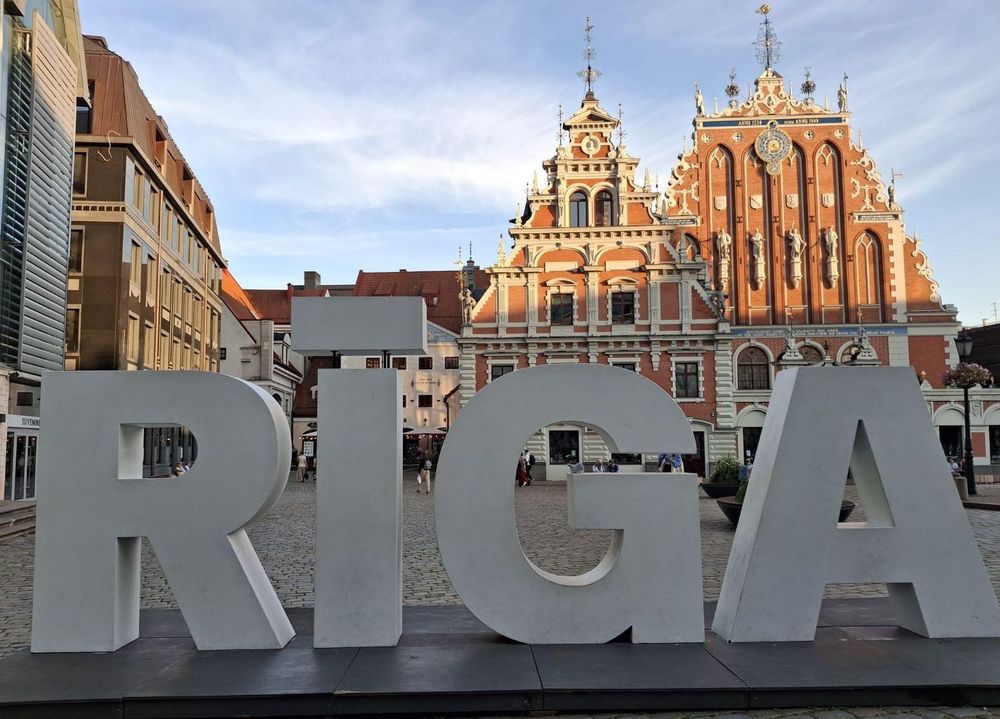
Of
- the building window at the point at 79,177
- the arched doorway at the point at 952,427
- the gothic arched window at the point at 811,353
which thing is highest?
the building window at the point at 79,177

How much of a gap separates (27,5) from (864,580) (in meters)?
21.3

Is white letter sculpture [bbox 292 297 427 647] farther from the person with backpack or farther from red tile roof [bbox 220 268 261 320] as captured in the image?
red tile roof [bbox 220 268 261 320]

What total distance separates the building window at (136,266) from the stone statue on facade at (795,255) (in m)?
29.0

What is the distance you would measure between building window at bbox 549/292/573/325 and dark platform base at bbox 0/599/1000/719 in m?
28.9

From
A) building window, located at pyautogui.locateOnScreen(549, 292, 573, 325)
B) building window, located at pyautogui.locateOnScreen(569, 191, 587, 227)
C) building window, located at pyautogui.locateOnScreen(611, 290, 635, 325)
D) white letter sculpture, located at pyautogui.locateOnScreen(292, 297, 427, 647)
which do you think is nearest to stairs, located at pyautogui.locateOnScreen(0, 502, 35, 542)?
white letter sculpture, located at pyautogui.locateOnScreen(292, 297, 427, 647)

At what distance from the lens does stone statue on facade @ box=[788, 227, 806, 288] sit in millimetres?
38344

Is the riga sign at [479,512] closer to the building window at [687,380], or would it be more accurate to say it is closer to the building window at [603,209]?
the building window at [687,380]

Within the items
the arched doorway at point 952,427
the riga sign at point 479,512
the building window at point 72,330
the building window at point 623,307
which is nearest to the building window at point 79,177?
the building window at point 72,330

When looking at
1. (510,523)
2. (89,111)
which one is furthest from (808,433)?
(89,111)

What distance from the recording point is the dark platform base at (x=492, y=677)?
528 cm

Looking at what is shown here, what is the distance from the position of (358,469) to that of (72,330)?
2021 cm

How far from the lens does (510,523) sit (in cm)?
661

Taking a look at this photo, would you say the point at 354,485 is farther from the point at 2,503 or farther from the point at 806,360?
the point at 806,360

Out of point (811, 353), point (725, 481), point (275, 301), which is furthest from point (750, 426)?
point (275, 301)
